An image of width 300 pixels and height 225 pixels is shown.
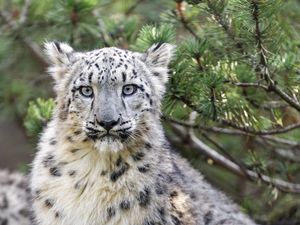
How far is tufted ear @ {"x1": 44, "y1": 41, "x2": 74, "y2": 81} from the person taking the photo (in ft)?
19.8

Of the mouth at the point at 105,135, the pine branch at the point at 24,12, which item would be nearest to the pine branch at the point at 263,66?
the mouth at the point at 105,135

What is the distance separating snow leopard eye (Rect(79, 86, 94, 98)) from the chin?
12.3 inches

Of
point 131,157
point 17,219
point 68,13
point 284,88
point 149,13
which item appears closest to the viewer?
point 131,157

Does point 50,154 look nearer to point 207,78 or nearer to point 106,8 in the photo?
point 207,78

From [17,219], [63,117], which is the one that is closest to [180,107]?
[63,117]

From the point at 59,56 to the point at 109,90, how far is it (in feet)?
2.30

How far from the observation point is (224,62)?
20.0 feet

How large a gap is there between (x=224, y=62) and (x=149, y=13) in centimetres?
231

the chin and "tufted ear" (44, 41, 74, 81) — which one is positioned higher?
"tufted ear" (44, 41, 74, 81)

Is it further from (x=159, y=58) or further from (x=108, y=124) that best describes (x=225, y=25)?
(x=108, y=124)

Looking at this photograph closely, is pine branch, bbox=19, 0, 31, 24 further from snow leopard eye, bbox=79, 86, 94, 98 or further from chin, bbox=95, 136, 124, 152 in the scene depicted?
chin, bbox=95, 136, 124, 152

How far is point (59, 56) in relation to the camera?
608 cm

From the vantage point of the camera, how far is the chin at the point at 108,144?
548cm

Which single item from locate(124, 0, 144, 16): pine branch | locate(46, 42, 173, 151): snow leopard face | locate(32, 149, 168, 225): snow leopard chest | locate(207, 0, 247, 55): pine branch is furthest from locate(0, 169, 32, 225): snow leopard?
locate(207, 0, 247, 55): pine branch
